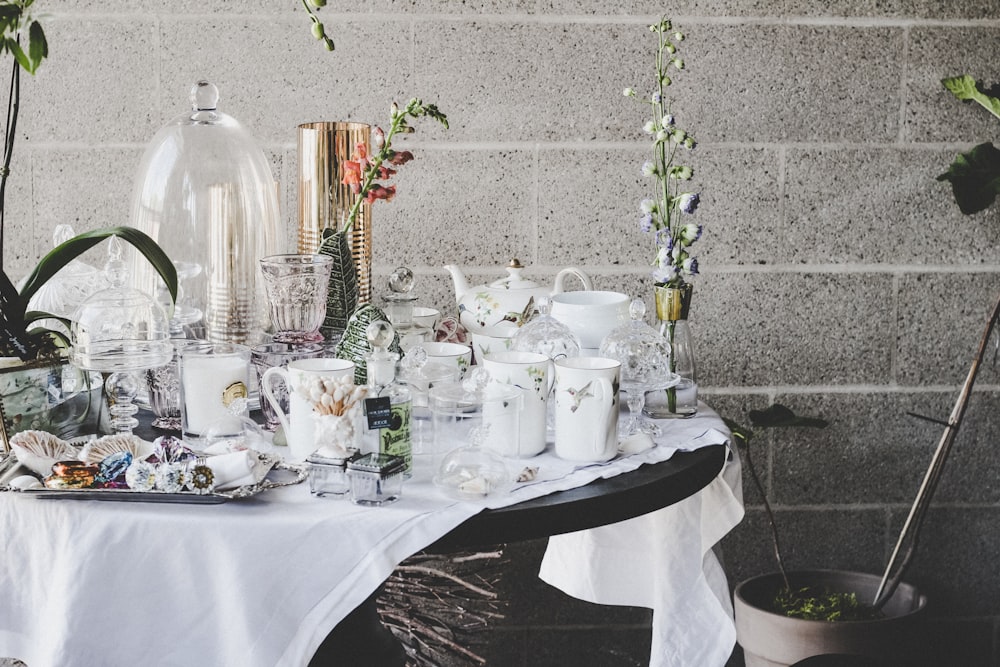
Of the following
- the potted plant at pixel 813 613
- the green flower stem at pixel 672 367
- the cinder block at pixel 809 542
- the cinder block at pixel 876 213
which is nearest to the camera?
the green flower stem at pixel 672 367

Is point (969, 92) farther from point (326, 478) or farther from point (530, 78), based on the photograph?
point (326, 478)

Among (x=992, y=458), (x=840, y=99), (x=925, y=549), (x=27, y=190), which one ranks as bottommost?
(x=925, y=549)

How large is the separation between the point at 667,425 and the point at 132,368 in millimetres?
713

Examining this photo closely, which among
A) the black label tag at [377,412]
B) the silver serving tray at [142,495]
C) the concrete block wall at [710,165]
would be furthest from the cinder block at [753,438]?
the silver serving tray at [142,495]

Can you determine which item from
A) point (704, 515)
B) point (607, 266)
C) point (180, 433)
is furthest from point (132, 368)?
point (607, 266)

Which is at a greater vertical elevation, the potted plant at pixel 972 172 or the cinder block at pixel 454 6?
the cinder block at pixel 454 6

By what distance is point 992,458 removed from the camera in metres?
2.31

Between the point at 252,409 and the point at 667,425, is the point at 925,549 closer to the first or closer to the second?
the point at 667,425

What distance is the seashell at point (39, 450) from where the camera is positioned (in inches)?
45.6

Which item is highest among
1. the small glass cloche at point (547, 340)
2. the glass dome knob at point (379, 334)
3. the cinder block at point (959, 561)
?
the glass dome knob at point (379, 334)

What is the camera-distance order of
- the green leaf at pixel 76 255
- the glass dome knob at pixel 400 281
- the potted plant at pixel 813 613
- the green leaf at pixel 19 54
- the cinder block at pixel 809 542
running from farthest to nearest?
the cinder block at pixel 809 542, the potted plant at pixel 813 613, the glass dome knob at pixel 400 281, the green leaf at pixel 76 255, the green leaf at pixel 19 54

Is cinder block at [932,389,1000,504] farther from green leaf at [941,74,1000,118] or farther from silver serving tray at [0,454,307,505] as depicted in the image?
silver serving tray at [0,454,307,505]

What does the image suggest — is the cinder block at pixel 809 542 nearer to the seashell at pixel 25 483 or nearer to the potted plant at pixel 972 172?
the potted plant at pixel 972 172

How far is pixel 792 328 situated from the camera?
87.5 inches
